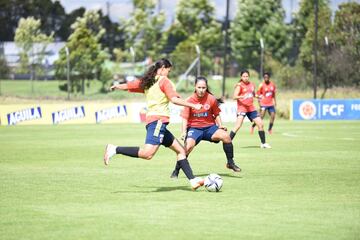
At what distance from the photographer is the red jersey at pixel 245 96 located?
2155cm

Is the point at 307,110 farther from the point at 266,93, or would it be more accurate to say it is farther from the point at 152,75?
the point at 152,75

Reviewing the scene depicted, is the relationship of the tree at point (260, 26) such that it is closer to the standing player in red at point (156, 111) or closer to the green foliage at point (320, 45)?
the green foliage at point (320, 45)

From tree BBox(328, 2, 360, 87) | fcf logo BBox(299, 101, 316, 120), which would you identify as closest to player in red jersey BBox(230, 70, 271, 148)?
fcf logo BBox(299, 101, 316, 120)

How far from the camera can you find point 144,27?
70.2 meters

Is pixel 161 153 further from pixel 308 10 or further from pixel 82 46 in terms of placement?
pixel 308 10

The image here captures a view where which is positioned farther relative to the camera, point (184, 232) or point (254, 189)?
point (254, 189)

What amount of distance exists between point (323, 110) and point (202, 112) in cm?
2855

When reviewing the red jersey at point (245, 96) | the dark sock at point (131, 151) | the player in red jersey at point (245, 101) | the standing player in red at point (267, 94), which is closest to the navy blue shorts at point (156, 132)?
the dark sock at point (131, 151)

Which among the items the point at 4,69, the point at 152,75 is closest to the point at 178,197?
the point at 152,75

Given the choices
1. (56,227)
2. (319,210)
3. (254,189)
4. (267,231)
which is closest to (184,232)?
(267,231)

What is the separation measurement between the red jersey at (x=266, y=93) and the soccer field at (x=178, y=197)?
21.8 ft

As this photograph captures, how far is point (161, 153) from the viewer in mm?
22172

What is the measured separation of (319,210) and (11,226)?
3.81m

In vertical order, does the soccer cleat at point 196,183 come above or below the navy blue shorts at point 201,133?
below
